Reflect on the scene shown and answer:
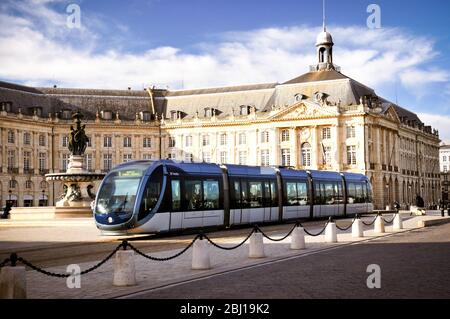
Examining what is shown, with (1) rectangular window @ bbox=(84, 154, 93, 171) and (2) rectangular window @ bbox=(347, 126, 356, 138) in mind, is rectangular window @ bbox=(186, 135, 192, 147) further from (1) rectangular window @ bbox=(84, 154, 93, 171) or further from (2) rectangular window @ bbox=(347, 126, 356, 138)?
(2) rectangular window @ bbox=(347, 126, 356, 138)

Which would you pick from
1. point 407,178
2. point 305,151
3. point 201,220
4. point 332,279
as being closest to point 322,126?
point 305,151

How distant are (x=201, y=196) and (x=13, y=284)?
18945 mm

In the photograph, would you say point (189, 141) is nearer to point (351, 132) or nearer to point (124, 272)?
point (351, 132)

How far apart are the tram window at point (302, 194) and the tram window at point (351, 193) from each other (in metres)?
7.40

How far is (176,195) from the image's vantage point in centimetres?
2870

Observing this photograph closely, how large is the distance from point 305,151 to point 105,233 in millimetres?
69898

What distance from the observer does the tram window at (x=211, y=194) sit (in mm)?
31000

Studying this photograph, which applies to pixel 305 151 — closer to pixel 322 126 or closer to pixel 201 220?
pixel 322 126

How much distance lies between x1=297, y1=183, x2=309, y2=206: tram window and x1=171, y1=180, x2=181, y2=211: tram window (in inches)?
539

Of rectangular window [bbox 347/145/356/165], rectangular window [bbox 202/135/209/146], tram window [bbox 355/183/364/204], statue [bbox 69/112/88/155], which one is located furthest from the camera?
rectangular window [bbox 202/135/209/146]

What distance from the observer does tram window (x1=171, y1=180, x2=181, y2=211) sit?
28489mm

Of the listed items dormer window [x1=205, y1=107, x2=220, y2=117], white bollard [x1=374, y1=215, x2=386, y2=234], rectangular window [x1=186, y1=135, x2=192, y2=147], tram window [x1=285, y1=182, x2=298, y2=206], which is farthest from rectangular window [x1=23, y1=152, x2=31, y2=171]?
white bollard [x1=374, y1=215, x2=386, y2=234]

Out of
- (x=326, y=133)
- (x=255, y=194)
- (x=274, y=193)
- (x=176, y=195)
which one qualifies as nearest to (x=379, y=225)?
(x=255, y=194)

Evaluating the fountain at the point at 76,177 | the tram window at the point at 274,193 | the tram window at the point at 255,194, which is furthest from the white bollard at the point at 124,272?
Answer: the fountain at the point at 76,177
